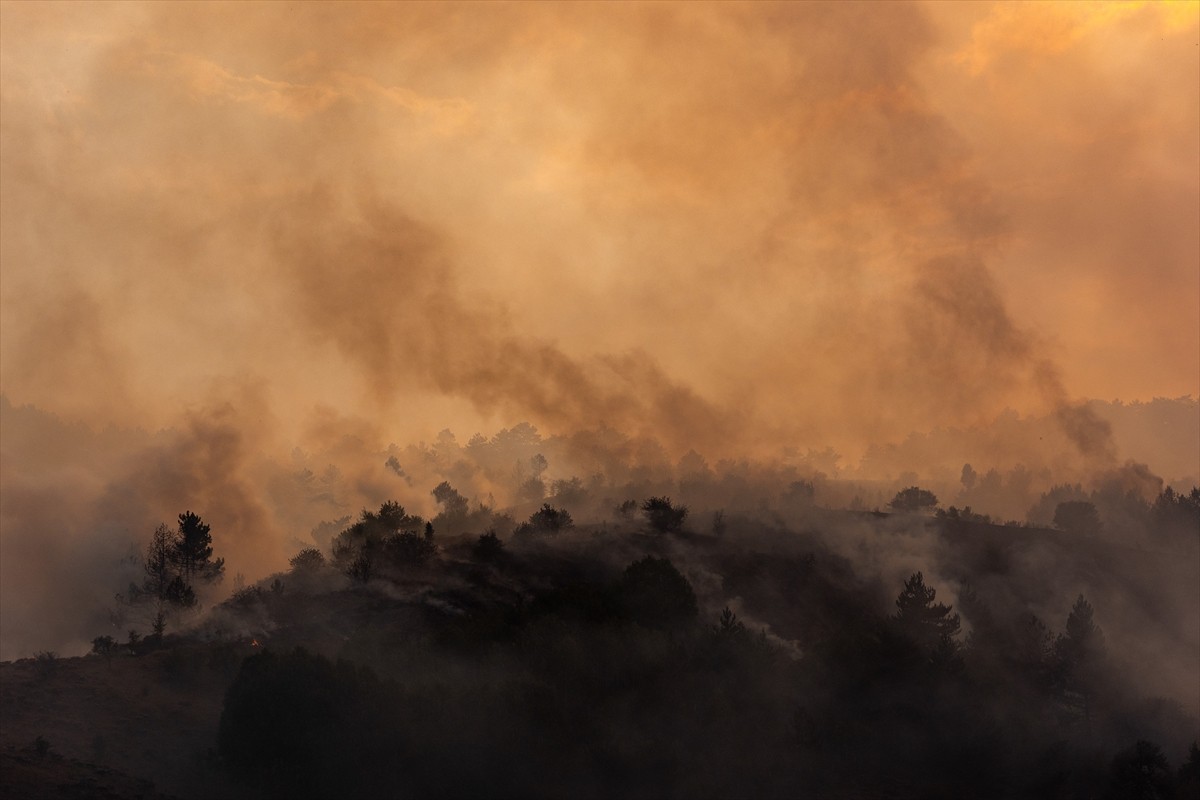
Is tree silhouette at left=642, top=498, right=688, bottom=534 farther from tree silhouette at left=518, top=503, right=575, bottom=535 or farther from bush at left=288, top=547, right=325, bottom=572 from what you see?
bush at left=288, top=547, right=325, bottom=572

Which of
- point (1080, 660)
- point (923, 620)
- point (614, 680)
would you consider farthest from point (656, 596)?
point (1080, 660)

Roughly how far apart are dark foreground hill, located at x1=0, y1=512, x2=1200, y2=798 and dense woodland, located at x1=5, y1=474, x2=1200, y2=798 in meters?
0.28

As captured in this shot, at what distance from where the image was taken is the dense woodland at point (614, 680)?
97.4 metres

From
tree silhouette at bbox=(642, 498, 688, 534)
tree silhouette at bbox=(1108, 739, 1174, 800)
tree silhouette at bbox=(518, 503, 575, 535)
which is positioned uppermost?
tree silhouette at bbox=(642, 498, 688, 534)

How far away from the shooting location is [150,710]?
102875 millimetres

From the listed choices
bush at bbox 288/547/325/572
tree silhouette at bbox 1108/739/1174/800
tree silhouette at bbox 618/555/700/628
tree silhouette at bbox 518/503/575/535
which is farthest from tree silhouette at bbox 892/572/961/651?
bush at bbox 288/547/325/572

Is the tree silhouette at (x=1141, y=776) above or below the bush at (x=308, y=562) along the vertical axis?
below

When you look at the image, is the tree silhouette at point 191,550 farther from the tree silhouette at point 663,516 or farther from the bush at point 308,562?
the tree silhouette at point 663,516

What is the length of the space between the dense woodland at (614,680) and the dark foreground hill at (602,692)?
0.28m

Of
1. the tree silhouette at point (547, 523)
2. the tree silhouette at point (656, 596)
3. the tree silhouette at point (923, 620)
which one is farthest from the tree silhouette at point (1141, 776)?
the tree silhouette at point (547, 523)

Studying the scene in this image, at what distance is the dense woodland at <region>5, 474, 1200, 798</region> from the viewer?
3834 inches

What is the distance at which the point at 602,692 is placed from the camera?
111250 mm

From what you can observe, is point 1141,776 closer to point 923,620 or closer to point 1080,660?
point 923,620

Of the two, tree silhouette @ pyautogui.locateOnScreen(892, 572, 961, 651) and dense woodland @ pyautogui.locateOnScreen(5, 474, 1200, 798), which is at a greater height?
tree silhouette @ pyautogui.locateOnScreen(892, 572, 961, 651)
